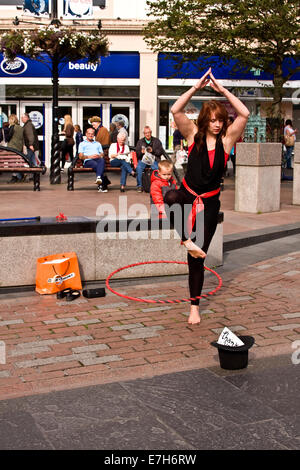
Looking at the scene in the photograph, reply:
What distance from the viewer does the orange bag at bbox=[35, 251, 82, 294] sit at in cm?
720

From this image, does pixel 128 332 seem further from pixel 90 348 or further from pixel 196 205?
pixel 196 205

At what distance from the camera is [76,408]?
4273mm

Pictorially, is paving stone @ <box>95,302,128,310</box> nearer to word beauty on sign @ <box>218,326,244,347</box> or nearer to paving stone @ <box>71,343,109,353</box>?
paving stone @ <box>71,343,109,353</box>

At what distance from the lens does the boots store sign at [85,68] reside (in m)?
25.2

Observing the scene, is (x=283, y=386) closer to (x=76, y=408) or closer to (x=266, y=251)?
(x=76, y=408)

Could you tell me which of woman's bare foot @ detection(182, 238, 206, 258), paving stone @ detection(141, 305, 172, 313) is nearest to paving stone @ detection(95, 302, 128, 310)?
paving stone @ detection(141, 305, 172, 313)

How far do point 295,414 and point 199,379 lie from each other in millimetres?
831

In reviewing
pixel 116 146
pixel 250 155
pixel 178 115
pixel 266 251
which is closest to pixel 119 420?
pixel 178 115

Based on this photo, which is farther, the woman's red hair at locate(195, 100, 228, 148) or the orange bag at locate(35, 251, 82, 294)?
A: the orange bag at locate(35, 251, 82, 294)

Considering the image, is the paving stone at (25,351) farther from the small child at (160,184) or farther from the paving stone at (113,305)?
the small child at (160,184)

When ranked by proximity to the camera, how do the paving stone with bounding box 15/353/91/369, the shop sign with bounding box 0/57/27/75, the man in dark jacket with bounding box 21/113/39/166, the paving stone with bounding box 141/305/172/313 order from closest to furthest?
the paving stone with bounding box 15/353/91/369 → the paving stone with bounding box 141/305/172/313 → the man in dark jacket with bounding box 21/113/39/166 → the shop sign with bounding box 0/57/27/75

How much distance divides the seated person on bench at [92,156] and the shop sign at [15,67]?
10.3 m

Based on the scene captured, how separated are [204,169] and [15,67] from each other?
2075 centimetres

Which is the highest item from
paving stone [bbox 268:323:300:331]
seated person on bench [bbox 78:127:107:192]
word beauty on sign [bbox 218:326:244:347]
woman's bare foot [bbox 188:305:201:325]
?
seated person on bench [bbox 78:127:107:192]
